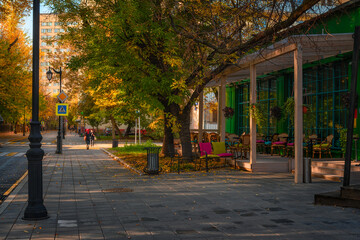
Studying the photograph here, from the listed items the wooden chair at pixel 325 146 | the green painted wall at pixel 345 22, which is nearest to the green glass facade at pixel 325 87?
the green painted wall at pixel 345 22

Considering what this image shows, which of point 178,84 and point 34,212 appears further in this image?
point 178,84

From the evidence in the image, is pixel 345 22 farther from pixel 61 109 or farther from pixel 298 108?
pixel 61 109

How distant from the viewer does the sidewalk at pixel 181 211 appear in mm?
6348

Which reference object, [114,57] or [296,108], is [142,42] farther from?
[296,108]

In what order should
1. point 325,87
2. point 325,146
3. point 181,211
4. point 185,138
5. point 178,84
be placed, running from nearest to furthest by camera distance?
point 181,211 < point 178,84 < point 325,146 < point 185,138 < point 325,87

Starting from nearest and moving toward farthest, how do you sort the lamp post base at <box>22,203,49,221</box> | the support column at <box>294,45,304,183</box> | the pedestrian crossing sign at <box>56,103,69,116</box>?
the lamp post base at <box>22,203,49,221</box> < the support column at <box>294,45,304,183</box> < the pedestrian crossing sign at <box>56,103,69,116</box>

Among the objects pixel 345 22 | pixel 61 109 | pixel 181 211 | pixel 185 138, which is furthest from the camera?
pixel 61 109

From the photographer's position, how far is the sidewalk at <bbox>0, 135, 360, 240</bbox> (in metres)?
6.35

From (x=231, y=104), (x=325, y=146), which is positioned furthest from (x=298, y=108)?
(x=231, y=104)

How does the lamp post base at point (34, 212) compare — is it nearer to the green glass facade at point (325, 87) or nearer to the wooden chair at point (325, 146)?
the green glass facade at point (325, 87)

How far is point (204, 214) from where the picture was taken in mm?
7766

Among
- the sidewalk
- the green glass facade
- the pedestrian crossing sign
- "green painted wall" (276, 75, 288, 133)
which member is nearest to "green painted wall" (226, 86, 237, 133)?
the green glass facade

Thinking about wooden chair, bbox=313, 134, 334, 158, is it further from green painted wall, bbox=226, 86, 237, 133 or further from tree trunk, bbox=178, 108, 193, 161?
green painted wall, bbox=226, 86, 237, 133

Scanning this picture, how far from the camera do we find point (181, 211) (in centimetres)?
805
